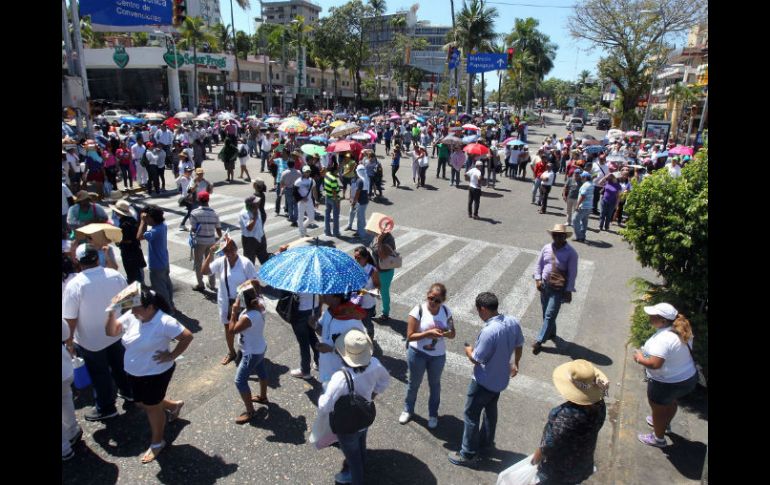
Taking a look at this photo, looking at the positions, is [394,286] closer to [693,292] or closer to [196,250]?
[196,250]

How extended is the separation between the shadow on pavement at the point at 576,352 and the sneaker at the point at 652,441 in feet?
5.52

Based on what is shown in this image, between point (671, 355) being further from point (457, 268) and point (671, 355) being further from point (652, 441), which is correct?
point (457, 268)

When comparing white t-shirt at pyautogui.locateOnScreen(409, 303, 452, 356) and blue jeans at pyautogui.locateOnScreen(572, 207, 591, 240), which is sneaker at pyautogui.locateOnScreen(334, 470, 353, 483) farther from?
blue jeans at pyautogui.locateOnScreen(572, 207, 591, 240)

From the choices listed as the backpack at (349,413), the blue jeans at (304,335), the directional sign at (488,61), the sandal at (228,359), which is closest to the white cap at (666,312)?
the backpack at (349,413)

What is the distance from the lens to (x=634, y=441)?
15.7 ft

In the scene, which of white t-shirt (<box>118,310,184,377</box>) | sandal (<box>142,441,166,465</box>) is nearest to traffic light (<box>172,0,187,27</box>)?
white t-shirt (<box>118,310,184,377</box>)

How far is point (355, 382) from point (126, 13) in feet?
85.1

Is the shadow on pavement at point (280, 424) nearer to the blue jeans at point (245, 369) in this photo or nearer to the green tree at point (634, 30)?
the blue jeans at point (245, 369)

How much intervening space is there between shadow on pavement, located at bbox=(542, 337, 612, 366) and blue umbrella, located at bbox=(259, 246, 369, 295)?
3.37 meters

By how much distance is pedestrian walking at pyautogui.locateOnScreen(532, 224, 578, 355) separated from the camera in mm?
6445

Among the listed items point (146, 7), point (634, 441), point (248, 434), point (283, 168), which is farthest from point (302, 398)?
point (146, 7)

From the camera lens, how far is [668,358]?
4.34 meters
